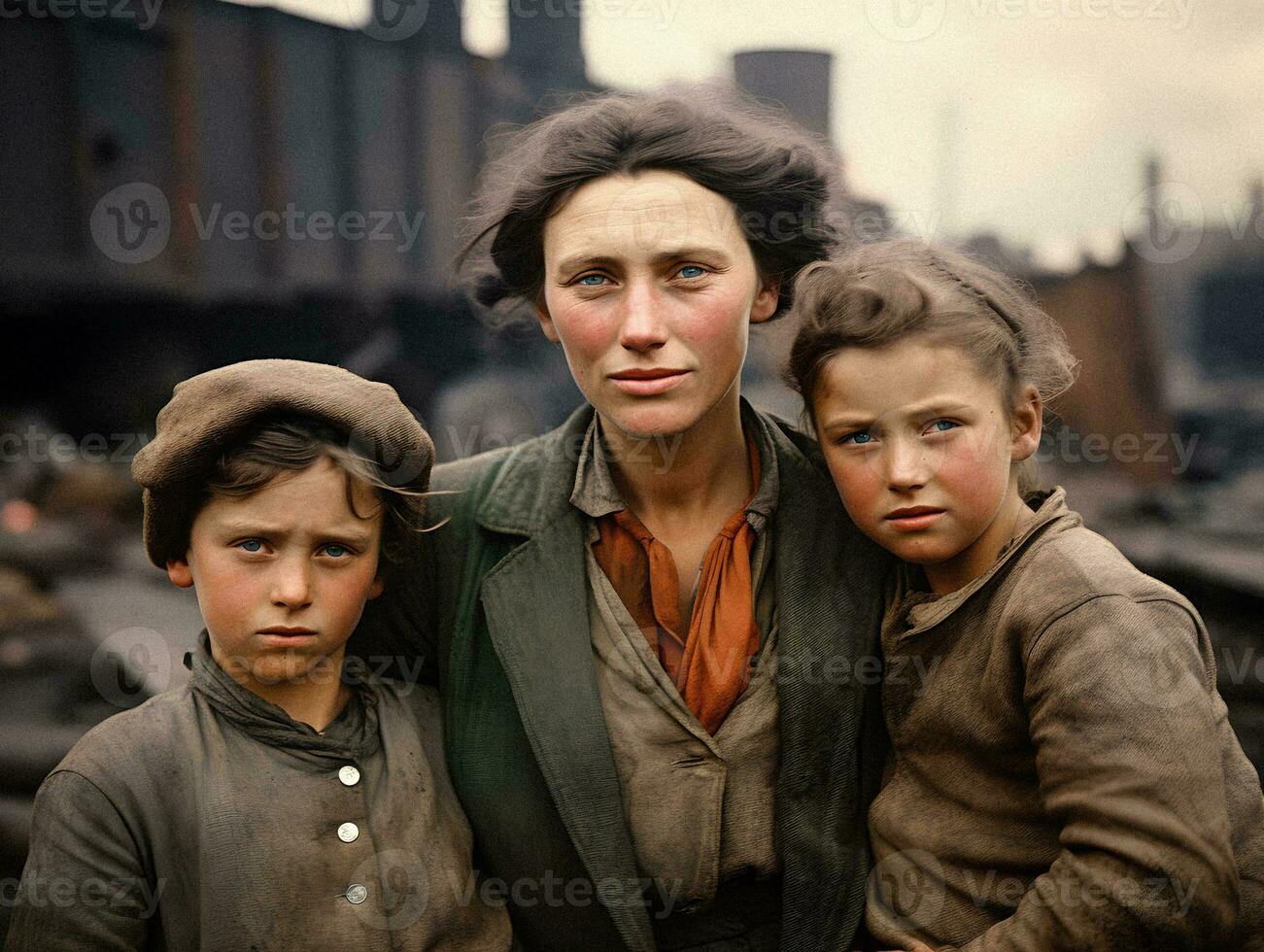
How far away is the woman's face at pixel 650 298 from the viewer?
1947 millimetres

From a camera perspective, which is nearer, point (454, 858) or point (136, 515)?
point (454, 858)

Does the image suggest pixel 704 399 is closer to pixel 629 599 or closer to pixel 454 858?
Answer: pixel 629 599

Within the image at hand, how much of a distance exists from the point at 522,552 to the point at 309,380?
20.8 inches

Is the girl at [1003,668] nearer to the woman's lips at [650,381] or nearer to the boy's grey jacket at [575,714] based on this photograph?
the boy's grey jacket at [575,714]

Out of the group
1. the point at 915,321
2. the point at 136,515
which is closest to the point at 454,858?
the point at 915,321

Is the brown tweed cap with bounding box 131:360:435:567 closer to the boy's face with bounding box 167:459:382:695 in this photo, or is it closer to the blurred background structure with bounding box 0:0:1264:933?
the boy's face with bounding box 167:459:382:695

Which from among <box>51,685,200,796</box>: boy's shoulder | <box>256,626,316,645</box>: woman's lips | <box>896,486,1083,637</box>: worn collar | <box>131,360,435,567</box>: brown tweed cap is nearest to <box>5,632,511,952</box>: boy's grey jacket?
<box>51,685,200,796</box>: boy's shoulder

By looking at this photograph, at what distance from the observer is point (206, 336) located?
12.1 feet

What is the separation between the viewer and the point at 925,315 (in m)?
→ 1.83

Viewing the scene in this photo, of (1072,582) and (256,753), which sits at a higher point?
(1072,582)

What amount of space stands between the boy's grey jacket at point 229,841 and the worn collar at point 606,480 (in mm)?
611

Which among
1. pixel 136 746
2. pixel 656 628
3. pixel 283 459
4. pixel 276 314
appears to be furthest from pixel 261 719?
pixel 276 314

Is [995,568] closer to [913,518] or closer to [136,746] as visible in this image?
[913,518]

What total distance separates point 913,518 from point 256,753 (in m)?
1.14
